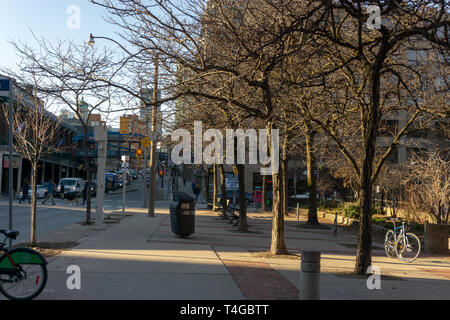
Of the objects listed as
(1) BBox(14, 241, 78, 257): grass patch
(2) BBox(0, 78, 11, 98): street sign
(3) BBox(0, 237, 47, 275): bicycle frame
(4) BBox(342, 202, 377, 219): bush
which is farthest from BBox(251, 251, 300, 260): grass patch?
(4) BBox(342, 202, 377, 219): bush

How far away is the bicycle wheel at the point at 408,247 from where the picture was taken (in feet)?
43.6

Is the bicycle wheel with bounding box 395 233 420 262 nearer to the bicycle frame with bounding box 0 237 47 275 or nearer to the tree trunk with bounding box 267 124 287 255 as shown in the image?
the tree trunk with bounding box 267 124 287 255

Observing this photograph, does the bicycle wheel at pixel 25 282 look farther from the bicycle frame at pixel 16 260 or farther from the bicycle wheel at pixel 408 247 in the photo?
the bicycle wheel at pixel 408 247

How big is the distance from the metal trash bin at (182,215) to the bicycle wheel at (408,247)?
21.0 feet

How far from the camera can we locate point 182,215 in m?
15.2

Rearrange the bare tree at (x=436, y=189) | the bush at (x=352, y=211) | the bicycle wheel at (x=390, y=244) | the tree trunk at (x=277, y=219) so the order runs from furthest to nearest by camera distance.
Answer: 1. the bush at (x=352, y=211)
2. the bare tree at (x=436, y=189)
3. the bicycle wheel at (x=390, y=244)
4. the tree trunk at (x=277, y=219)

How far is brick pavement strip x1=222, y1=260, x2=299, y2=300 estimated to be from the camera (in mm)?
7719

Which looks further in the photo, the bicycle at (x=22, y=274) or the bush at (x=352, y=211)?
the bush at (x=352, y=211)

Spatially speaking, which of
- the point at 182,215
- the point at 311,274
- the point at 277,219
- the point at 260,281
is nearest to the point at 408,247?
the point at 277,219

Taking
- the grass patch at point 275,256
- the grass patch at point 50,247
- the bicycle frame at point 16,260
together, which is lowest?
the grass patch at point 275,256

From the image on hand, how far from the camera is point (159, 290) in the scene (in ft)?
25.2

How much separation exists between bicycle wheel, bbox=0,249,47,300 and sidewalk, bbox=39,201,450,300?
1.01 feet

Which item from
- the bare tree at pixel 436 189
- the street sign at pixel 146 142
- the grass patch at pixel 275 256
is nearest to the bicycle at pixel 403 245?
the grass patch at pixel 275 256
